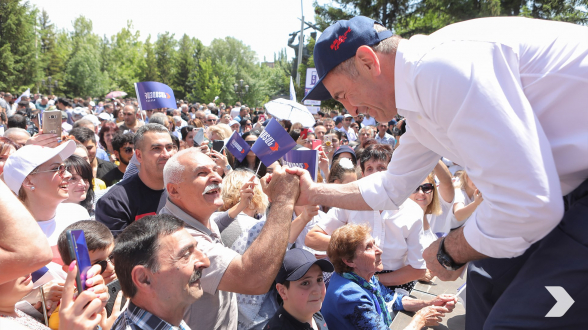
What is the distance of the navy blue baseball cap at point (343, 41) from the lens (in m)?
2.02

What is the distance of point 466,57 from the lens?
5.00 ft

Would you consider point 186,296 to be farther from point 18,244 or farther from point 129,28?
point 129,28

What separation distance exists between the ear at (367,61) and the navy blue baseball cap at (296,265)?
1682mm

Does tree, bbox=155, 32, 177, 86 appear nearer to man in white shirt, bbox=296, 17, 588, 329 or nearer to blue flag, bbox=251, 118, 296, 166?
blue flag, bbox=251, 118, 296, 166

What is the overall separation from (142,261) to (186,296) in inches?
11.3

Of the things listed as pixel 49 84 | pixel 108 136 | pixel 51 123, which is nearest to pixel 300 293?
pixel 51 123

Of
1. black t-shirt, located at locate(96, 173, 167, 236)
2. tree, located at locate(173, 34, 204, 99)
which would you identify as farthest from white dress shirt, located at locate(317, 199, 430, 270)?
tree, located at locate(173, 34, 204, 99)

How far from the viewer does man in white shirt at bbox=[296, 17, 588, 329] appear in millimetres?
1461

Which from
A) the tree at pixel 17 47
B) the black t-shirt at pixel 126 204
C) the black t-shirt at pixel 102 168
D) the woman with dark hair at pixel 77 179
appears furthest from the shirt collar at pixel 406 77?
the tree at pixel 17 47

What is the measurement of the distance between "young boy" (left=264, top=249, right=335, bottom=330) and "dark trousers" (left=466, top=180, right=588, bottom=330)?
1.62m

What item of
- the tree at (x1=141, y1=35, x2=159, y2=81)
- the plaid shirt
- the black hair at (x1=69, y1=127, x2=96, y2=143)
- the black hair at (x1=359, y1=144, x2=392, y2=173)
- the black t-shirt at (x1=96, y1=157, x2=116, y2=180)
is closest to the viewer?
the plaid shirt

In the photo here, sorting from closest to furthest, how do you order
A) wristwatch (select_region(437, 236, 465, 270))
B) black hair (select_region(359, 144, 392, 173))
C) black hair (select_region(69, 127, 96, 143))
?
wristwatch (select_region(437, 236, 465, 270)) < black hair (select_region(359, 144, 392, 173)) < black hair (select_region(69, 127, 96, 143))

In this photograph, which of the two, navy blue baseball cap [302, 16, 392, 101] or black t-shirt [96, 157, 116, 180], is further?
black t-shirt [96, 157, 116, 180]

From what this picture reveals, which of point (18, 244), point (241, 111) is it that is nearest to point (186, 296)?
point (18, 244)
